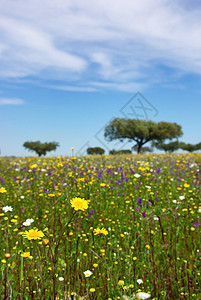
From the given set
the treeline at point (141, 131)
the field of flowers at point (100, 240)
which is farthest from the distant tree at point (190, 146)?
the field of flowers at point (100, 240)

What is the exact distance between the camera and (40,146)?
217 feet

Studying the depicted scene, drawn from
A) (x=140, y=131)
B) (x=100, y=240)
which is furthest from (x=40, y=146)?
(x=100, y=240)

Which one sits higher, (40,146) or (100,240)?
(40,146)

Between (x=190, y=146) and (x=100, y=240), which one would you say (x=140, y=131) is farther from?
(x=100, y=240)

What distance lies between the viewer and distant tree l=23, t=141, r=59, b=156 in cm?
6606

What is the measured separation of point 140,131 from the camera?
50.5 m

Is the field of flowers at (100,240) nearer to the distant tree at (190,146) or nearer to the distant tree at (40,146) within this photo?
the distant tree at (40,146)

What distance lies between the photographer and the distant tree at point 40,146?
217ft

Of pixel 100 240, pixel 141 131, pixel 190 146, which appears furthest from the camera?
pixel 190 146

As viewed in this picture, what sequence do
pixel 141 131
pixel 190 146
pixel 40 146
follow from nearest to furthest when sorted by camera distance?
pixel 141 131 < pixel 40 146 < pixel 190 146

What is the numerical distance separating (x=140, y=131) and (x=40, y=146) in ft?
83.5

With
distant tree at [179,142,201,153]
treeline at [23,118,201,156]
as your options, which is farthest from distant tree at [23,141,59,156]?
distant tree at [179,142,201,153]

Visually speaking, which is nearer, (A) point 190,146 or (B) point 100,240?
(B) point 100,240

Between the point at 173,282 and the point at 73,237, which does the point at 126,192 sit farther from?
the point at 173,282
